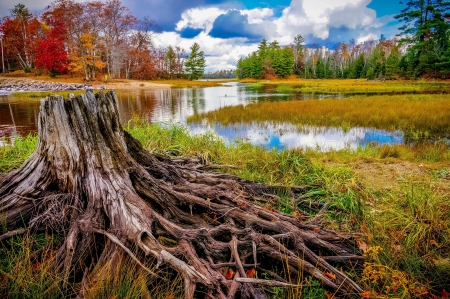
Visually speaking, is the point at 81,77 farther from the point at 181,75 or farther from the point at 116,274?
the point at 116,274

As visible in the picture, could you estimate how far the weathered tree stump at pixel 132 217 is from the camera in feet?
6.97

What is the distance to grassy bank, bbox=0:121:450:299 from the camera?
1948mm

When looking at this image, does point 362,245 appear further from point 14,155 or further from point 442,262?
point 14,155

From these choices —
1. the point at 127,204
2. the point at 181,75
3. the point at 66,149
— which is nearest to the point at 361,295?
the point at 127,204

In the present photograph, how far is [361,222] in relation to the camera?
11.4 feet

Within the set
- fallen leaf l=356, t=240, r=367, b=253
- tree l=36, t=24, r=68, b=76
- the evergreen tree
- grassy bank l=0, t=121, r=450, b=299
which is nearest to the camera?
grassy bank l=0, t=121, r=450, b=299

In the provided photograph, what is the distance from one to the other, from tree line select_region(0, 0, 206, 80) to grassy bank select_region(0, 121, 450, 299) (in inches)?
1560

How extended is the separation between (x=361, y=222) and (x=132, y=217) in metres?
2.89

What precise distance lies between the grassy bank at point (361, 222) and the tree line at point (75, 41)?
39.6 m

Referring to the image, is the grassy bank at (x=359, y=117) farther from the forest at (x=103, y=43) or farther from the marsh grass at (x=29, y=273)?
the forest at (x=103, y=43)

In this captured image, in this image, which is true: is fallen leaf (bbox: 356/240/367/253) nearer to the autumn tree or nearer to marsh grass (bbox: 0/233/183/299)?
marsh grass (bbox: 0/233/183/299)

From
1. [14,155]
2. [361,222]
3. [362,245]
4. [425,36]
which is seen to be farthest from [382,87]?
[14,155]

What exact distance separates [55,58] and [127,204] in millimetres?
44881

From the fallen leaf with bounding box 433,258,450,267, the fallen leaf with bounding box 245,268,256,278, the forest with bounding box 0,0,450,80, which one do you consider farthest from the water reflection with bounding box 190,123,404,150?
the forest with bounding box 0,0,450,80
